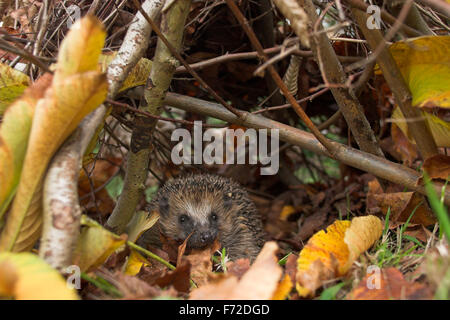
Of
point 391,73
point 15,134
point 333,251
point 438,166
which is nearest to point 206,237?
point 333,251

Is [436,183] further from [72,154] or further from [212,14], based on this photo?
[212,14]

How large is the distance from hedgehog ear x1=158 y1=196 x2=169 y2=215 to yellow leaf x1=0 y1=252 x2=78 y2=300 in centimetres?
290

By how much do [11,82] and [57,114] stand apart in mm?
830

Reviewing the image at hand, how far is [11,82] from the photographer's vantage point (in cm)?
239

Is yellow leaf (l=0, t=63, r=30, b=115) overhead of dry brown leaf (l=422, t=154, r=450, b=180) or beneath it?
overhead

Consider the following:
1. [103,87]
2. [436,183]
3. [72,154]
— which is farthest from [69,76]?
[436,183]

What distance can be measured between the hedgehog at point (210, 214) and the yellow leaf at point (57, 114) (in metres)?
2.32

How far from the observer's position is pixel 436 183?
8.84ft

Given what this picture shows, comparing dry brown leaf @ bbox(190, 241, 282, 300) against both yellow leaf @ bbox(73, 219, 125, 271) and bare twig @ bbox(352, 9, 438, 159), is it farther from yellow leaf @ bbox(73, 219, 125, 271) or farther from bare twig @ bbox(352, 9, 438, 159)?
bare twig @ bbox(352, 9, 438, 159)

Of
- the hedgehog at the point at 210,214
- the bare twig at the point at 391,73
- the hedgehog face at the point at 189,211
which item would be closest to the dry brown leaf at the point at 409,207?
the bare twig at the point at 391,73

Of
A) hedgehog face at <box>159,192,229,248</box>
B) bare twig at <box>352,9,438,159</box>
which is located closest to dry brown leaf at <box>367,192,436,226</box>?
bare twig at <box>352,9,438,159</box>

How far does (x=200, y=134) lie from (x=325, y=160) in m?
1.99

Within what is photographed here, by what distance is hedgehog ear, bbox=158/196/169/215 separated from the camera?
443 centimetres

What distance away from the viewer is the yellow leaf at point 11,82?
93.7 inches
